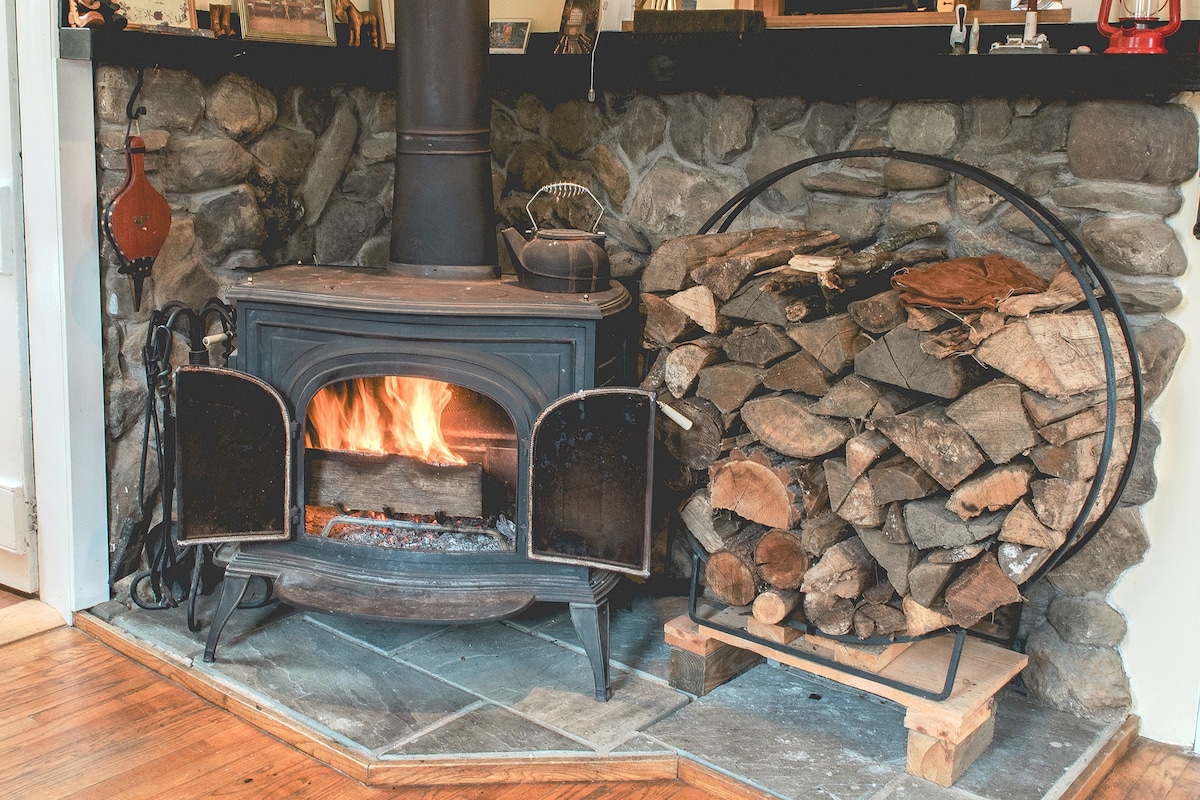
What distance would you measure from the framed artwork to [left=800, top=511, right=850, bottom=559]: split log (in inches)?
49.9

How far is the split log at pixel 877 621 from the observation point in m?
2.10

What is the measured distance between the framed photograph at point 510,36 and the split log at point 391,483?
43.0 inches

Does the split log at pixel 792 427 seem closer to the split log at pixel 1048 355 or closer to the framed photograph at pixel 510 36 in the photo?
the split log at pixel 1048 355

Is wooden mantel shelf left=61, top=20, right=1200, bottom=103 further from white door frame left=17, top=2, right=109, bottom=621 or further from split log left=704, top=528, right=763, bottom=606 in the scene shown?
split log left=704, top=528, right=763, bottom=606

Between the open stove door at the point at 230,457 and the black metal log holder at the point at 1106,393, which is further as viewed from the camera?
the open stove door at the point at 230,457

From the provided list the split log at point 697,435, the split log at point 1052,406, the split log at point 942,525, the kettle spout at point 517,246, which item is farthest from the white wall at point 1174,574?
the kettle spout at point 517,246

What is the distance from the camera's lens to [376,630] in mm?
2660

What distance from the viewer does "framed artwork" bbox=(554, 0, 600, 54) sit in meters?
2.71

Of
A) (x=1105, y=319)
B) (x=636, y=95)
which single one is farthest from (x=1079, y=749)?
(x=636, y=95)

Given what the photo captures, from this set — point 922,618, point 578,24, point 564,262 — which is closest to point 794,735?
point 922,618

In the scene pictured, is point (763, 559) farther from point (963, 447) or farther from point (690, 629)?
point (963, 447)

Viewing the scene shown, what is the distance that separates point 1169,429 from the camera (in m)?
2.19

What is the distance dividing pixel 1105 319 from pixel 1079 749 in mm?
824

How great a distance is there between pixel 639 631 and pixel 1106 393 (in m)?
1.18
